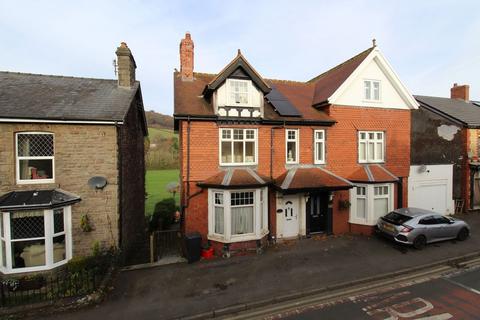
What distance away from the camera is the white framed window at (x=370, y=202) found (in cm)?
1293

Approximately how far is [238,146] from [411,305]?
8732mm

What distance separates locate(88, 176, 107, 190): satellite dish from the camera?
9.38 metres

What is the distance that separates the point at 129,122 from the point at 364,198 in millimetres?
13393

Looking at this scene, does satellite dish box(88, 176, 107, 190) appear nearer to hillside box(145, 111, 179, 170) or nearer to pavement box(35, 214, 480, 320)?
pavement box(35, 214, 480, 320)

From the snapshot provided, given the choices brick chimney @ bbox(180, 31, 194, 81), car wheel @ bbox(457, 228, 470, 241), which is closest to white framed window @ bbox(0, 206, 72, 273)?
brick chimney @ bbox(180, 31, 194, 81)

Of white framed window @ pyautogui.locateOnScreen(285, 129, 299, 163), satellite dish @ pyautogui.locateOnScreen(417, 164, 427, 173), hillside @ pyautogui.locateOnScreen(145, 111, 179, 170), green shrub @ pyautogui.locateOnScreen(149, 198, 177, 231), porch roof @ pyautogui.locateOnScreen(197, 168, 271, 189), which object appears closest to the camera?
porch roof @ pyautogui.locateOnScreen(197, 168, 271, 189)

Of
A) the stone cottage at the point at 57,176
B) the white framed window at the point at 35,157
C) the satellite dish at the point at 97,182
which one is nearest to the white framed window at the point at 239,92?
the stone cottage at the point at 57,176

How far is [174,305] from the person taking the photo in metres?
7.08

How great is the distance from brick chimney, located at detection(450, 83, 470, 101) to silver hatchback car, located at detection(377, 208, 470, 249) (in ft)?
59.6

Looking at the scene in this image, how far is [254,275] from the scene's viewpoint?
8.78 metres

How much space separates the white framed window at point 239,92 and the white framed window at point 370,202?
7884 millimetres

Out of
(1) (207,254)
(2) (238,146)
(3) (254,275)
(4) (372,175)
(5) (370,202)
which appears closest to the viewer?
(3) (254,275)

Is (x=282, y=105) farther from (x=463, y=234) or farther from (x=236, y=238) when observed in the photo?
(x=463, y=234)

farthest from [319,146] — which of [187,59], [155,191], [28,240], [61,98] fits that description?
[155,191]
